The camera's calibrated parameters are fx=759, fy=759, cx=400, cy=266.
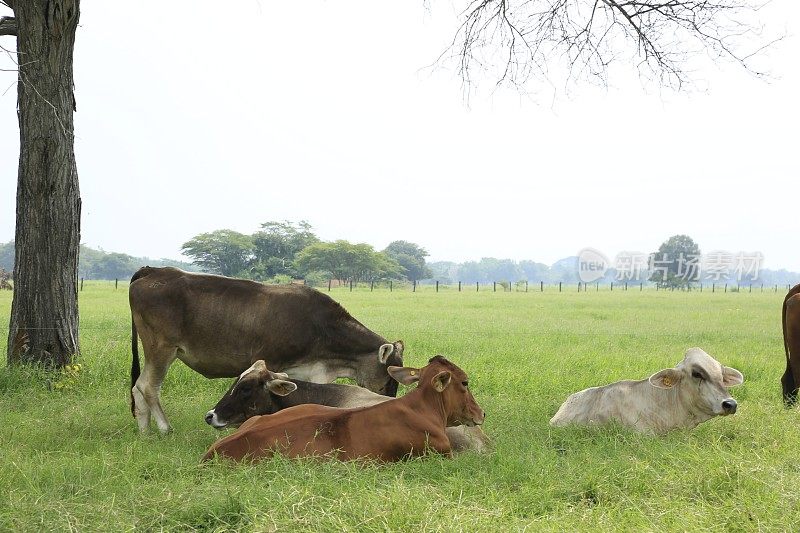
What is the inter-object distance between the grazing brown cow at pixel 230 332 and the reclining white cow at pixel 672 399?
2.23 metres

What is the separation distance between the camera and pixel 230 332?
7.57 m

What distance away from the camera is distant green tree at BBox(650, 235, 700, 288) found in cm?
11788

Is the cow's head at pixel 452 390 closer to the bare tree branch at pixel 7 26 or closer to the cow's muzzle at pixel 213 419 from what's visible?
the cow's muzzle at pixel 213 419

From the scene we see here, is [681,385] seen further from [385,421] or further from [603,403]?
[385,421]

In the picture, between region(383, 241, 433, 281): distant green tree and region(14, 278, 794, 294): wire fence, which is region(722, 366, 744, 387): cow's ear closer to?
region(14, 278, 794, 294): wire fence

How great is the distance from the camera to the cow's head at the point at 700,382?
6.59 metres

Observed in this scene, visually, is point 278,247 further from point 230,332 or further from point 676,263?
point 230,332

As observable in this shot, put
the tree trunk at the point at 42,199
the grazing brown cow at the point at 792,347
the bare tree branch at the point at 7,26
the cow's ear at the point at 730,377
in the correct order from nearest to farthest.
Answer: the cow's ear at the point at 730,377, the grazing brown cow at the point at 792,347, the tree trunk at the point at 42,199, the bare tree branch at the point at 7,26

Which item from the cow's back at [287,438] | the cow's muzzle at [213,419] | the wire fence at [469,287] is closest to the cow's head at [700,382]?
the cow's back at [287,438]

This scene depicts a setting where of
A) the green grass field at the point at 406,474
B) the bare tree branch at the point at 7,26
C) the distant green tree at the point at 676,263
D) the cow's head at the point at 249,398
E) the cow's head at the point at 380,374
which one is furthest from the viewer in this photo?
the distant green tree at the point at 676,263

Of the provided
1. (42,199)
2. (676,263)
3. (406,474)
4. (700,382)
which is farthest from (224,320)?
(676,263)

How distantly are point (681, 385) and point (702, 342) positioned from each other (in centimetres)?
1030

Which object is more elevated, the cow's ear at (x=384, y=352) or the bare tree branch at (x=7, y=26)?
the bare tree branch at (x=7, y=26)

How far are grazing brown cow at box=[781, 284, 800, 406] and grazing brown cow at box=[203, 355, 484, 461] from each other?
14.3 ft
